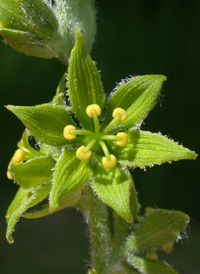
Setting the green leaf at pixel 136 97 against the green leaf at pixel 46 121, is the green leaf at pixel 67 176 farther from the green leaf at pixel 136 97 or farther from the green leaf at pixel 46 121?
the green leaf at pixel 136 97

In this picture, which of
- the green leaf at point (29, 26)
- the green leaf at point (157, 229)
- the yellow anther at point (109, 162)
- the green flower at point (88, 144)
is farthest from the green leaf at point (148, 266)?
the green leaf at point (29, 26)

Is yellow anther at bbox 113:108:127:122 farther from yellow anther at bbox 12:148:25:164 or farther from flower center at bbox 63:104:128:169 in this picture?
yellow anther at bbox 12:148:25:164

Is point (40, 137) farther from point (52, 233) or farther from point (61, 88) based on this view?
point (52, 233)

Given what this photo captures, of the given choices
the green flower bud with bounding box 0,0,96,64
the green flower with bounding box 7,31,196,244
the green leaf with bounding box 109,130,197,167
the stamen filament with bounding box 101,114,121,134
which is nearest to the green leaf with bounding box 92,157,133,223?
the green flower with bounding box 7,31,196,244

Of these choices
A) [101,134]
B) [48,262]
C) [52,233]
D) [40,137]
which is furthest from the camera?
[52,233]

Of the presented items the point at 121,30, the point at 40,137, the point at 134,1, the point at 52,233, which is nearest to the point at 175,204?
the point at 52,233
